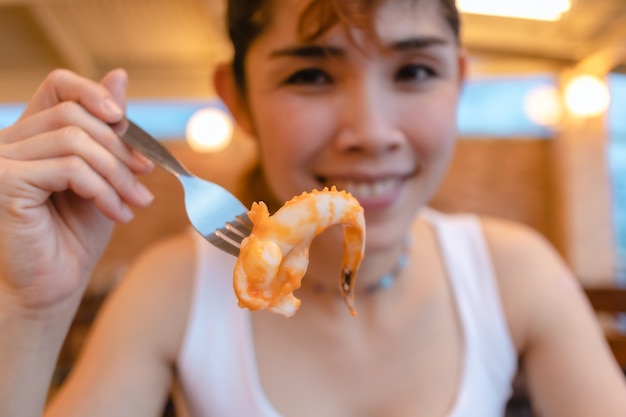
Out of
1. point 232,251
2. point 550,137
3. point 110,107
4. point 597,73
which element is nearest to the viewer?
point 232,251

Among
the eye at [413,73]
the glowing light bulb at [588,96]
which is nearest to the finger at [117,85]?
the eye at [413,73]

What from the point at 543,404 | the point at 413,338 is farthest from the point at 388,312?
the point at 543,404

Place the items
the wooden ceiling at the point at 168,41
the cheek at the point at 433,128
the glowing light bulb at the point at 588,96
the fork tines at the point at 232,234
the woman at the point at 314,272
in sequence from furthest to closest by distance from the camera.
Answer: the glowing light bulb at the point at 588,96
the wooden ceiling at the point at 168,41
the cheek at the point at 433,128
the woman at the point at 314,272
the fork tines at the point at 232,234

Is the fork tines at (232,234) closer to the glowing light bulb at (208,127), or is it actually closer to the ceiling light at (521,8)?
the ceiling light at (521,8)

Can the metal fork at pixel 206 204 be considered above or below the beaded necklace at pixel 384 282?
above

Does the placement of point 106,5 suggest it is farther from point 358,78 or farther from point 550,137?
point 550,137

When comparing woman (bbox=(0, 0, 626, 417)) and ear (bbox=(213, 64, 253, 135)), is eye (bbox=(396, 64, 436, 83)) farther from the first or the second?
ear (bbox=(213, 64, 253, 135))

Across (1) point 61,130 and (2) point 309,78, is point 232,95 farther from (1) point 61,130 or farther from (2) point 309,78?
(1) point 61,130
